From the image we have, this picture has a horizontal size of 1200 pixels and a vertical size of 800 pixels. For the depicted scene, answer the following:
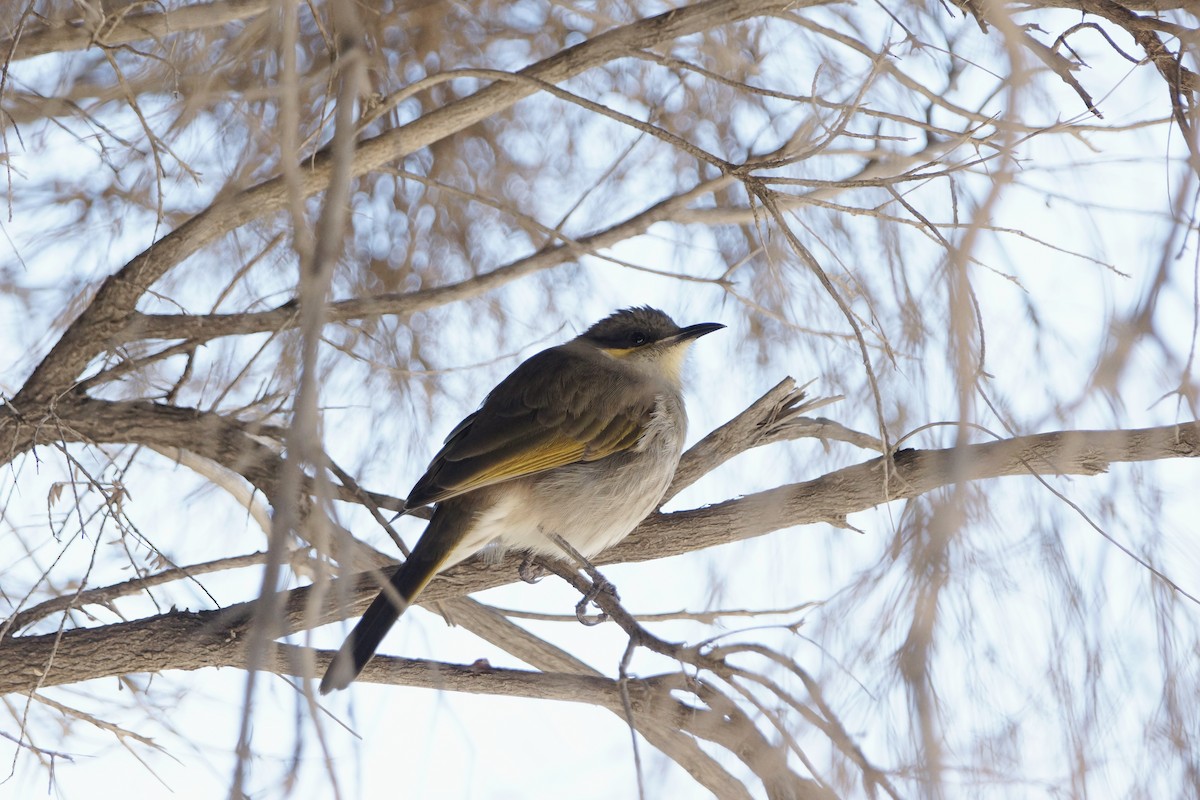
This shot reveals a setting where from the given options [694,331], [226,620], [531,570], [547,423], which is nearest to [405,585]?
[226,620]

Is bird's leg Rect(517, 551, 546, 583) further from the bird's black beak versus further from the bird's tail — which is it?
the bird's black beak

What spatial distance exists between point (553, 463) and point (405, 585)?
0.86 metres

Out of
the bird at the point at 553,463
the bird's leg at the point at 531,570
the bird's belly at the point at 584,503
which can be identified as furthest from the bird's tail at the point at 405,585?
the bird's leg at the point at 531,570

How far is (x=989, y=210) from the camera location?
1775mm

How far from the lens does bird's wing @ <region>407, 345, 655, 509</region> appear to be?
4.17 metres

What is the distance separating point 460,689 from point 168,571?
1031 millimetres

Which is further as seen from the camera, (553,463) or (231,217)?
(553,463)

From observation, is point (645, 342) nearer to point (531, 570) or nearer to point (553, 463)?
point (553, 463)

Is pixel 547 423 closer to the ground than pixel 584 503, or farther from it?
farther from it

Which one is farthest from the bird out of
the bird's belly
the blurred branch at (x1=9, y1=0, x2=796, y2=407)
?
the blurred branch at (x1=9, y1=0, x2=796, y2=407)

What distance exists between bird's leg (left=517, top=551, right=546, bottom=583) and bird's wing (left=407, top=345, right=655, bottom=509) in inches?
12.5

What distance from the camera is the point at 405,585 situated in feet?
12.1

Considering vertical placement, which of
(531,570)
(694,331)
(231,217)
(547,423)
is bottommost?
(531,570)

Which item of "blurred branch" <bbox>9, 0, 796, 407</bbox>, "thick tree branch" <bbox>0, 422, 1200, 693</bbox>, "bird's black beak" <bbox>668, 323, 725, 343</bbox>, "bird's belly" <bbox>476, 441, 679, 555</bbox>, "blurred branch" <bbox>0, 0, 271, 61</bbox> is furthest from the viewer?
"bird's black beak" <bbox>668, 323, 725, 343</bbox>
